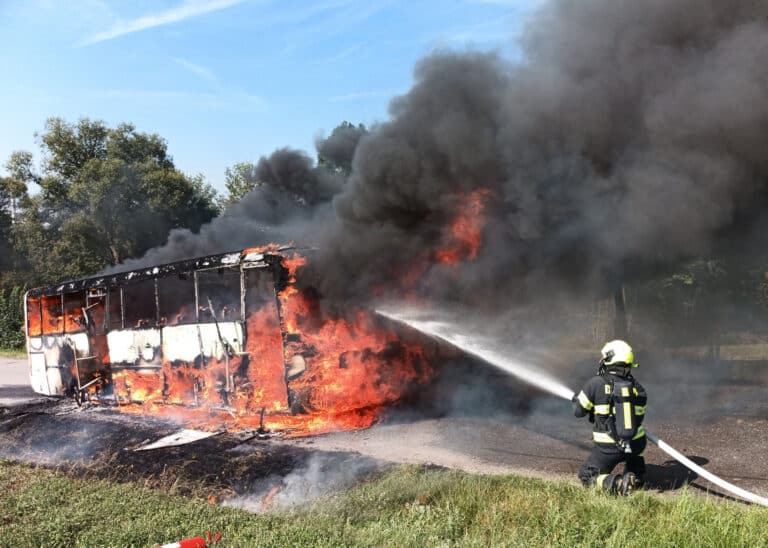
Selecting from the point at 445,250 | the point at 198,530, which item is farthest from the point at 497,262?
the point at 198,530

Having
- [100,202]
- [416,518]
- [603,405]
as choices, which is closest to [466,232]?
[603,405]

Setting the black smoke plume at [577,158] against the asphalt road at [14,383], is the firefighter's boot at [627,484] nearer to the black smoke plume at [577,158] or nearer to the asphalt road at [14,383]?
the black smoke plume at [577,158]

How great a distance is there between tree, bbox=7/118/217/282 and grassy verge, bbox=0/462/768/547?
21150 millimetres

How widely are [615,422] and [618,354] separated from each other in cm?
60

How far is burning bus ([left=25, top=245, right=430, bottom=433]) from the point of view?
8.64 metres

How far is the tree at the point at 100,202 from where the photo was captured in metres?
24.8

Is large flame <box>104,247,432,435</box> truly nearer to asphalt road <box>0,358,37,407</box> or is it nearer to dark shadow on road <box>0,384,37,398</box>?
asphalt road <box>0,358,37,407</box>

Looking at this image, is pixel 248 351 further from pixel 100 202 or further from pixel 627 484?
pixel 100 202

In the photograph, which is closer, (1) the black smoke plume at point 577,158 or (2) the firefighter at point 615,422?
(2) the firefighter at point 615,422

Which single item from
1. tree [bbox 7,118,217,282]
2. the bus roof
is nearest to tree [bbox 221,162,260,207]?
tree [bbox 7,118,217,282]

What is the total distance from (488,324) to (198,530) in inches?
286

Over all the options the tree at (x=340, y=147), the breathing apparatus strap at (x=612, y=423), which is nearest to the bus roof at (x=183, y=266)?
the breathing apparatus strap at (x=612, y=423)

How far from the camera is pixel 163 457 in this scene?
720 centimetres

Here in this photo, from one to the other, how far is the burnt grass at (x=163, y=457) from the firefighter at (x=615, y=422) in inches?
86.6
